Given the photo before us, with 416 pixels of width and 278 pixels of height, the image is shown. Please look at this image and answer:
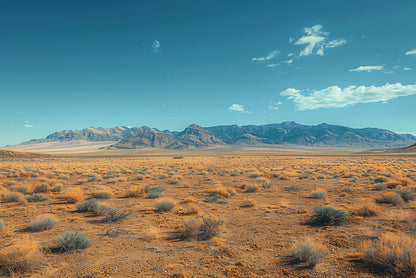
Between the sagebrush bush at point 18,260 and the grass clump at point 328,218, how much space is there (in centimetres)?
944

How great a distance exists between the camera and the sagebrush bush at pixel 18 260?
5066mm

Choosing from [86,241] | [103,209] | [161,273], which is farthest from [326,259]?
[103,209]

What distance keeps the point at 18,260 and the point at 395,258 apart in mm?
9075

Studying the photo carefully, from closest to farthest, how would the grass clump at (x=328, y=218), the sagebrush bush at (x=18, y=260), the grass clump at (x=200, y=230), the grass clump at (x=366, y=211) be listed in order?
the sagebrush bush at (x=18, y=260) → the grass clump at (x=200, y=230) → the grass clump at (x=328, y=218) → the grass clump at (x=366, y=211)

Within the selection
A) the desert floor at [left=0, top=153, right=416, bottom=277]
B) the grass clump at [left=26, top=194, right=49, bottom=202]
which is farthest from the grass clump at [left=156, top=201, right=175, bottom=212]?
the grass clump at [left=26, top=194, right=49, bottom=202]

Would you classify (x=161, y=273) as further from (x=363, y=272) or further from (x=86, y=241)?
(x=363, y=272)

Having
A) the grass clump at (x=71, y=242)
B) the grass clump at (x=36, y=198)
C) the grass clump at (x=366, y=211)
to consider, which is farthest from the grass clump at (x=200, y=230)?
the grass clump at (x=36, y=198)

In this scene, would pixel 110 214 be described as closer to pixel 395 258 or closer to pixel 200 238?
pixel 200 238

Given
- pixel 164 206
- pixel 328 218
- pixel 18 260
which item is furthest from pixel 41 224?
pixel 328 218

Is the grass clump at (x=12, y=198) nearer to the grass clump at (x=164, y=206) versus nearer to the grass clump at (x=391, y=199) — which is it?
the grass clump at (x=164, y=206)

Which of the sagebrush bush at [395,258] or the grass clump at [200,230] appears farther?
the grass clump at [200,230]

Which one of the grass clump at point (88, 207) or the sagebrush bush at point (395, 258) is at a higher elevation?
the sagebrush bush at point (395, 258)

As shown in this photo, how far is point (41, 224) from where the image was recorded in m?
8.05

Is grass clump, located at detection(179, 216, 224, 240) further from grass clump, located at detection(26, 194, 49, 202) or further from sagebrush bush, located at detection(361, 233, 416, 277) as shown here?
grass clump, located at detection(26, 194, 49, 202)
